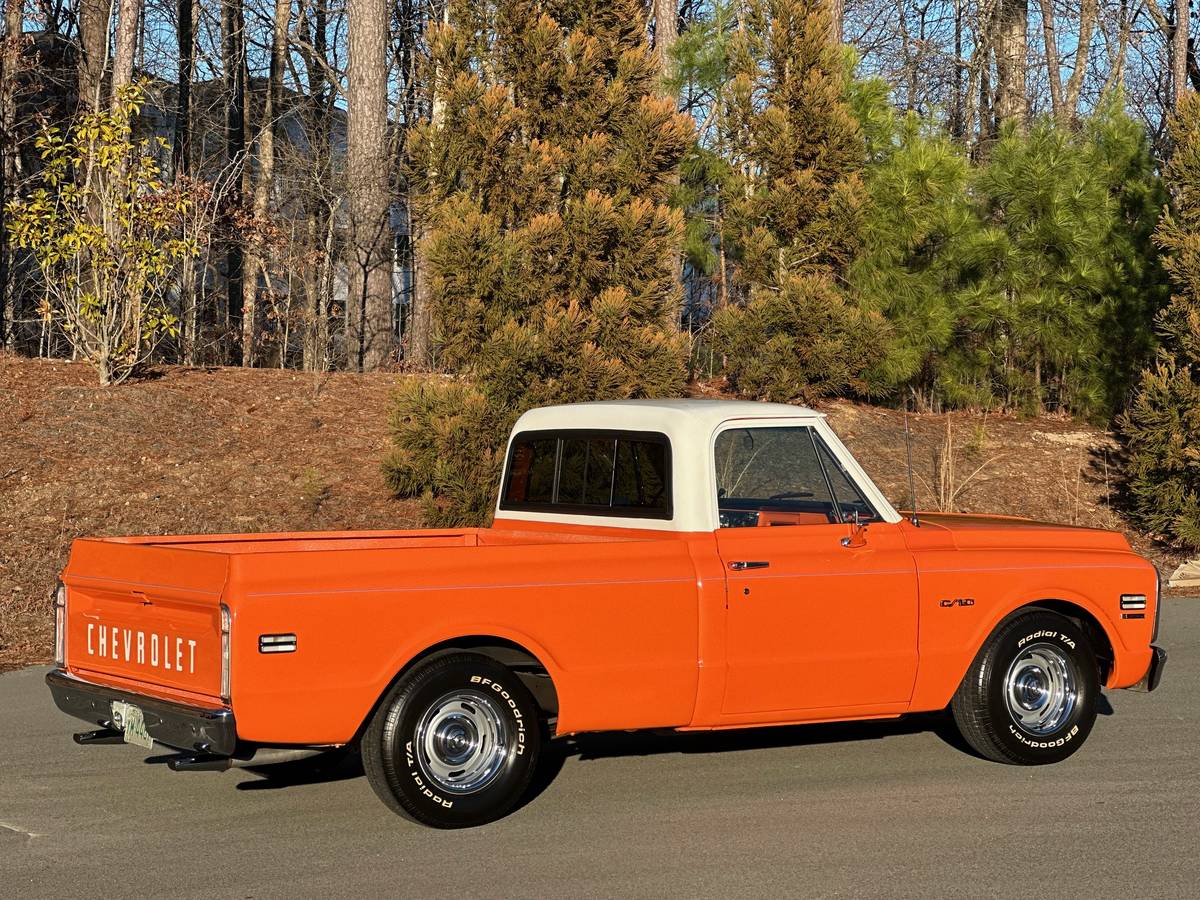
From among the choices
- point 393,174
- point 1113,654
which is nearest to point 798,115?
point 393,174

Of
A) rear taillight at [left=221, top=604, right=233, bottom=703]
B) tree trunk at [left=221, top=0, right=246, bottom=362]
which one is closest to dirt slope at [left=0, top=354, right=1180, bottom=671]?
rear taillight at [left=221, top=604, right=233, bottom=703]

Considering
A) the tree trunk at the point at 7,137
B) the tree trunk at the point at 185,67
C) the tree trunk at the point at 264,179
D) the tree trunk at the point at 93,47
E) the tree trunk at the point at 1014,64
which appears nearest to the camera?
the tree trunk at the point at 7,137

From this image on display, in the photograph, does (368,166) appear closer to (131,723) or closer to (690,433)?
(690,433)

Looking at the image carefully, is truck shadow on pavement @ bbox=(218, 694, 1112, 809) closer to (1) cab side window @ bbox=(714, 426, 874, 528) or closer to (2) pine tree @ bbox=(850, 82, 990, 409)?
(1) cab side window @ bbox=(714, 426, 874, 528)

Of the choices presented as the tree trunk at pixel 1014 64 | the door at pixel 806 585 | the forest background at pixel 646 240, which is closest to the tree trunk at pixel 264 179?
the forest background at pixel 646 240

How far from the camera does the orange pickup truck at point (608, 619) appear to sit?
639cm

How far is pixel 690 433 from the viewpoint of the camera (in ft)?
24.9

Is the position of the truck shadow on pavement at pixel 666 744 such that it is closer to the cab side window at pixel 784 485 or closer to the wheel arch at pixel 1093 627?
the wheel arch at pixel 1093 627

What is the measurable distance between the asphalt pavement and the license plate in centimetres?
39

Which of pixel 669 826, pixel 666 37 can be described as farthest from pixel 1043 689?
pixel 666 37

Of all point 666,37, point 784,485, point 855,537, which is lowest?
point 855,537

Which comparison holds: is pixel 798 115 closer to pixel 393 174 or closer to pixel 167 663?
pixel 393 174

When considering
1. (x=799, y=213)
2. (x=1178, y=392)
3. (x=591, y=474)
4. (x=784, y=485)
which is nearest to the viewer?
(x=784, y=485)

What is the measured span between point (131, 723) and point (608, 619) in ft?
6.67
